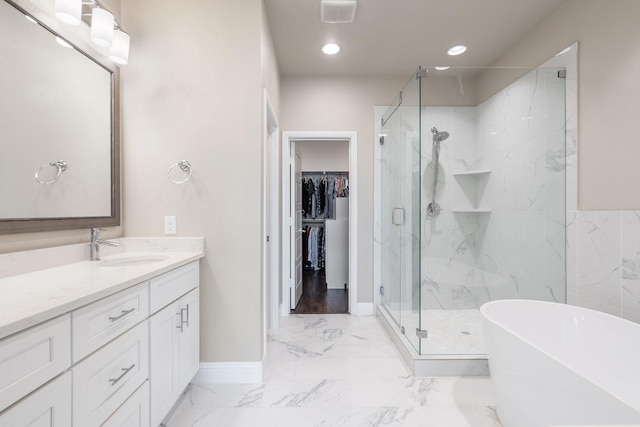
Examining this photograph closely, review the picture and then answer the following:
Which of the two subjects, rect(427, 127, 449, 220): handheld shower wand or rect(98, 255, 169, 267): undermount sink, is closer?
rect(98, 255, 169, 267): undermount sink

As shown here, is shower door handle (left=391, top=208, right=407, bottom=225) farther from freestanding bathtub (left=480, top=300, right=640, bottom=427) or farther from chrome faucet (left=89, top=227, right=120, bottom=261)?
chrome faucet (left=89, top=227, right=120, bottom=261)

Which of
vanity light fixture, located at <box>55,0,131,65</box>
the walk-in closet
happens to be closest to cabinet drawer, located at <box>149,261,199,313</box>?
vanity light fixture, located at <box>55,0,131,65</box>

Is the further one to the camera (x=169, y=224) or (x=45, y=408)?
(x=169, y=224)

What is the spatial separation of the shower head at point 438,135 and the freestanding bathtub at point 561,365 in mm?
1450

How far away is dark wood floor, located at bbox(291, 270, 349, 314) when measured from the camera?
347 centimetres

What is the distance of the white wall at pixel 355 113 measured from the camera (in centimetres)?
328

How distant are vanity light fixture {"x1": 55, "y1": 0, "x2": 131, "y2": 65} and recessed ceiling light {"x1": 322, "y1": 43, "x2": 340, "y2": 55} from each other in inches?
64.6

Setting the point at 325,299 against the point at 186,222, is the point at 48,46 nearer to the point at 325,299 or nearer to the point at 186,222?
the point at 186,222

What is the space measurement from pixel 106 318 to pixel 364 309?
8.76ft

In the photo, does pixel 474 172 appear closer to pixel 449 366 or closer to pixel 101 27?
pixel 449 366

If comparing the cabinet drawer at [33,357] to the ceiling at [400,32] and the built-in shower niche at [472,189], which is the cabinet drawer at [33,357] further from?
the built-in shower niche at [472,189]

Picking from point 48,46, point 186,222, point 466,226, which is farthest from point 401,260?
point 48,46

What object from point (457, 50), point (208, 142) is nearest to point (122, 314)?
point (208, 142)

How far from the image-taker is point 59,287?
3.41ft
